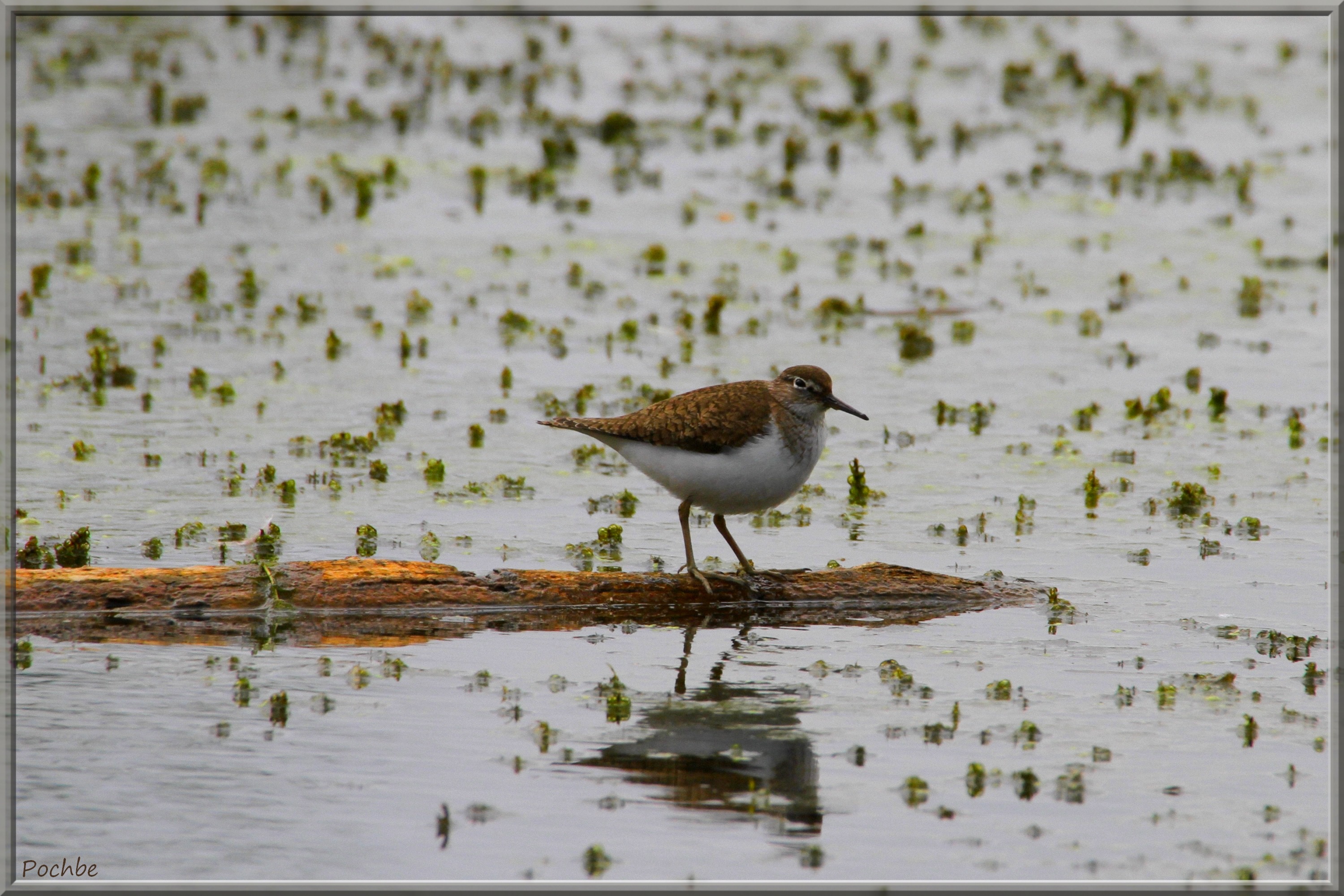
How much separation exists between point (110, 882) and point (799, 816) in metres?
3.05

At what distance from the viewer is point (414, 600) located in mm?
9445

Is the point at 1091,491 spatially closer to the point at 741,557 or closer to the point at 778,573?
the point at 778,573

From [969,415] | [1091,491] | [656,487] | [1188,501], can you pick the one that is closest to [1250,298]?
[969,415]

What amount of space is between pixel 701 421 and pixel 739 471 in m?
0.42

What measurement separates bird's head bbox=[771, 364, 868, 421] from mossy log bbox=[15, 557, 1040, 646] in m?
1.05

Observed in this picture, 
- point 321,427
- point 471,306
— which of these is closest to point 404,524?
point 321,427

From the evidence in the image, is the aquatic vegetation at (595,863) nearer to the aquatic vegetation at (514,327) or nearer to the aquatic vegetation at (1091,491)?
the aquatic vegetation at (1091,491)

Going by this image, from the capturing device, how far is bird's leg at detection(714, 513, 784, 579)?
10094 millimetres

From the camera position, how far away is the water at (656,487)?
24.1ft

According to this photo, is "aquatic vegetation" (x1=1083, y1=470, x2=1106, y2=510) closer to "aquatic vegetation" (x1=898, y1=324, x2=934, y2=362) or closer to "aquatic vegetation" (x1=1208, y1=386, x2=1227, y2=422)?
"aquatic vegetation" (x1=1208, y1=386, x2=1227, y2=422)

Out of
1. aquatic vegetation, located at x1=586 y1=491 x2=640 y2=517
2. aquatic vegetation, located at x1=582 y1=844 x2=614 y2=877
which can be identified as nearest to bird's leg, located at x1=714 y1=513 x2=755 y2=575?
aquatic vegetation, located at x1=586 y1=491 x2=640 y2=517

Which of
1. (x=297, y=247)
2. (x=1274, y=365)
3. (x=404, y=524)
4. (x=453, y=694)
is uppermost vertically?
(x=297, y=247)

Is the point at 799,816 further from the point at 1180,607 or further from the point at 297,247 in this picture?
the point at 297,247

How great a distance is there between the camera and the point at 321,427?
14.0 metres
